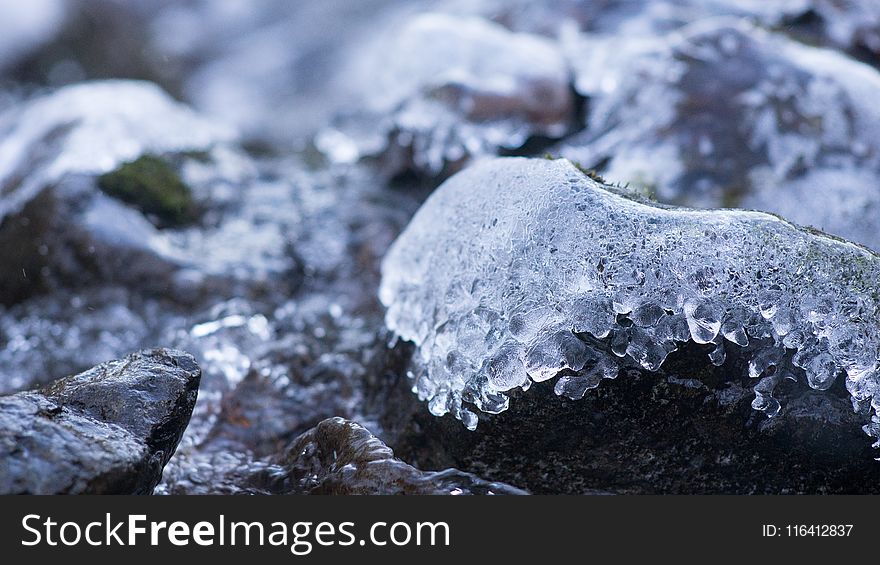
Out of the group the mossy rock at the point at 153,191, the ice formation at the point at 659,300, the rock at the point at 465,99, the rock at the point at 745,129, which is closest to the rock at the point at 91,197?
the mossy rock at the point at 153,191

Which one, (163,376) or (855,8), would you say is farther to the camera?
(855,8)

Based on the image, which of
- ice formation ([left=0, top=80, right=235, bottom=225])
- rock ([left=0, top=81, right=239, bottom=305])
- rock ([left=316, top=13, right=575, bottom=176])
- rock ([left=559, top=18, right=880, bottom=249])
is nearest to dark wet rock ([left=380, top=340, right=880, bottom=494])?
rock ([left=559, top=18, right=880, bottom=249])

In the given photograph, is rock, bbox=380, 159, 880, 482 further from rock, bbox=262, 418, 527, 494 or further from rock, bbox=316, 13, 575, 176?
rock, bbox=316, 13, 575, 176

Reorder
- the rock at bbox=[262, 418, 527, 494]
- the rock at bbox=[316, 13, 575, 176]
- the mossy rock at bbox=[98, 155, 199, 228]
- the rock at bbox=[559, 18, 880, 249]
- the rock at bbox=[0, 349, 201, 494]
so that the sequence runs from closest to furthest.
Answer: the rock at bbox=[0, 349, 201, 494]
the rock at bbox=[262, 418, 527, 494]
the rock at bbox=[559, 18, 880, 249]
the mossy rock at bbox=[98, 155, 199, 228]
the rock at bbox=[316, 13, 575, 176]

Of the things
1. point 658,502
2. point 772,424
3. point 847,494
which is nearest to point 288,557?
point 658,502

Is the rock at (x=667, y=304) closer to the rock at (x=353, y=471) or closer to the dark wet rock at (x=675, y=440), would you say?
the dark wet rock at (x=675, y=440)

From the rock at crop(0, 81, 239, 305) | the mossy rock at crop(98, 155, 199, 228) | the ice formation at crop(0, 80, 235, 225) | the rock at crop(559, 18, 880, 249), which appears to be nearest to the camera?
the rock at crop(559, 18, 880, 249)

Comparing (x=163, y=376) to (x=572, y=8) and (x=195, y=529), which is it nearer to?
(x=195, y=529)

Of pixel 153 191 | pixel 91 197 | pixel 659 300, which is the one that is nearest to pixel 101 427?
pixel 659 300
